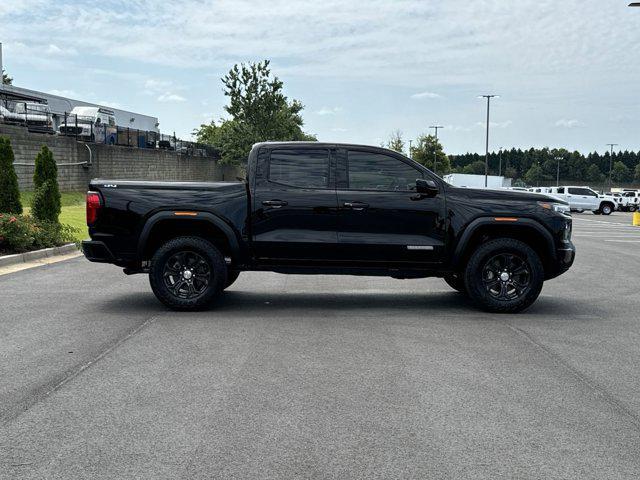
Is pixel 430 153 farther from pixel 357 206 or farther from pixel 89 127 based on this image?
pixel 357 206

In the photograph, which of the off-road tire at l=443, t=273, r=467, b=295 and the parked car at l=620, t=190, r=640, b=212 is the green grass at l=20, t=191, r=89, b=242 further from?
the parked car at l=620, t=190, r=640, b=212

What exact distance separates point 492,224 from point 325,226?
2102mm

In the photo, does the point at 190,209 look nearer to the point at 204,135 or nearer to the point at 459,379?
the point at 459,379

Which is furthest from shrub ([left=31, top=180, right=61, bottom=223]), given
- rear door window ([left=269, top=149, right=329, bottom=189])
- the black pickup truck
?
rear door window ([left=269, top=149, right=329, bottom=189])

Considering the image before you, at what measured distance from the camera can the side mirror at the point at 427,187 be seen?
837 cm

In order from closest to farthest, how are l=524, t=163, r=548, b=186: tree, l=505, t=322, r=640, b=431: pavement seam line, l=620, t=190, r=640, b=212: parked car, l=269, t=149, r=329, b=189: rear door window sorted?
l=505, t=322, r=640, b=431: pavement seam line → l=269, t=149, r=329, b=189: rear door window → l=620, t=190, r=640, b=212: parked car → l=524, t=163, r=548, b=186: tree

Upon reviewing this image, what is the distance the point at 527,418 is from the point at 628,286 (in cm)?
773

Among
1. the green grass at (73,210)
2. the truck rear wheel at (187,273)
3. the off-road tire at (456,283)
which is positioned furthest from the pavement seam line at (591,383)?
the green grass at (73,210)

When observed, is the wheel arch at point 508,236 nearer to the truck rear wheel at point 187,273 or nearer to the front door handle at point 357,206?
the front door handle at point 357,206

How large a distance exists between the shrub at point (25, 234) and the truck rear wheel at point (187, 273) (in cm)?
628

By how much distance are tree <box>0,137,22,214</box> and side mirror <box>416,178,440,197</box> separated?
10436 millimetres

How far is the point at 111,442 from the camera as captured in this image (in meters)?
4.24

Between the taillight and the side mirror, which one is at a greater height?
the side mirror

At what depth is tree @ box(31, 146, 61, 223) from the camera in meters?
15.7
